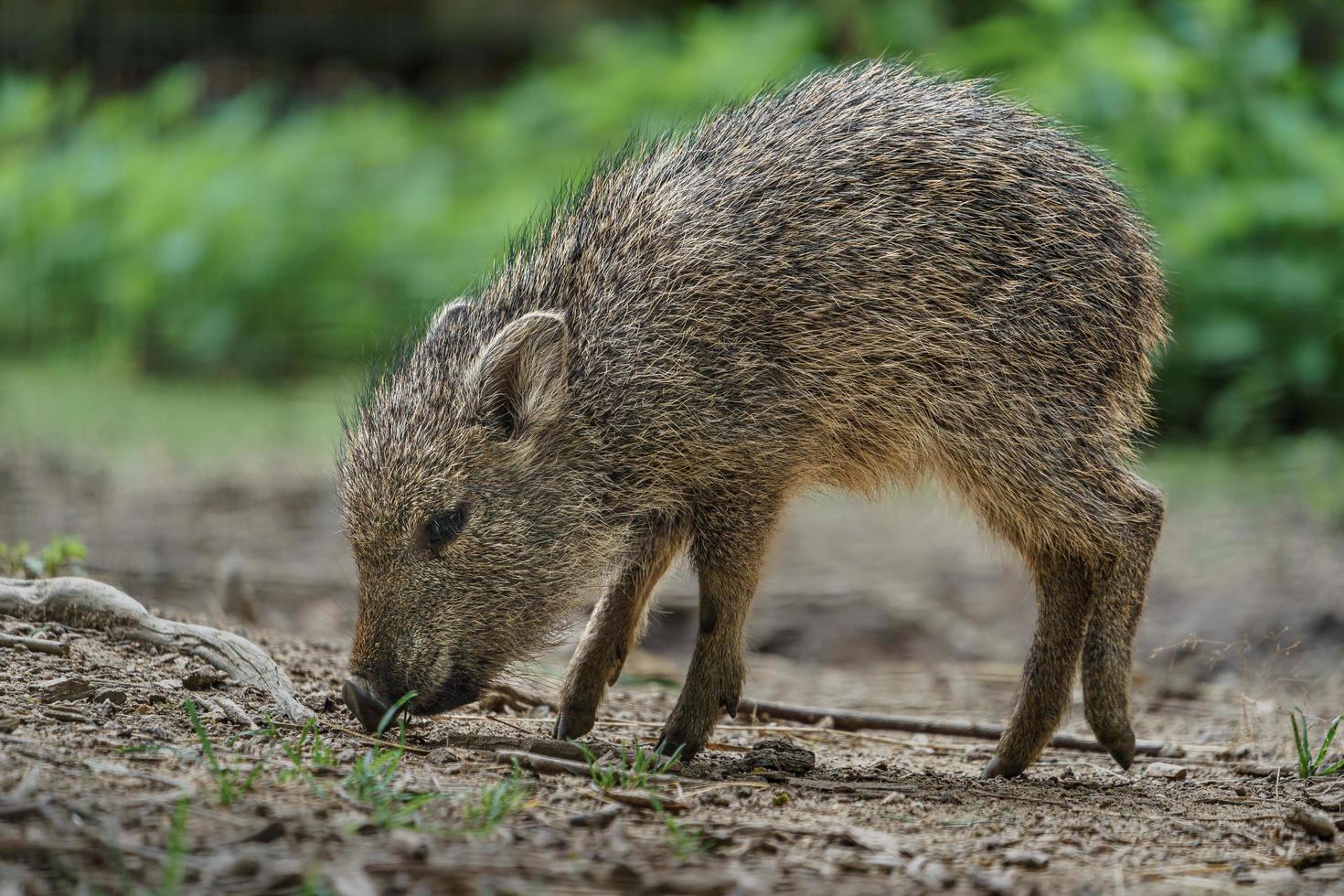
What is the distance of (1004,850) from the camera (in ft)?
11.6

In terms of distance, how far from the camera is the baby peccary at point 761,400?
15.3ft

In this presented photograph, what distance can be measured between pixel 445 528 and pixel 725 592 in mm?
939

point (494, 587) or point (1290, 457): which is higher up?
point (1290, 457)

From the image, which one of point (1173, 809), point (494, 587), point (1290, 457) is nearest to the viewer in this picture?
point (1173, 809)

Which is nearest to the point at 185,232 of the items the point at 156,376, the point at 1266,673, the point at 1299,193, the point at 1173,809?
the point at 156,376

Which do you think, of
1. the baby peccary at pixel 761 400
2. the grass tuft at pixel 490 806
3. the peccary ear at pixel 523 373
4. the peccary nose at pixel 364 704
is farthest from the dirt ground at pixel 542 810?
the peccary ear at pixel 523 373

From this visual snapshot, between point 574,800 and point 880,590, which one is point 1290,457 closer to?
point 880,590

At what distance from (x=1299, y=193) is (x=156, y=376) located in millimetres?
9765

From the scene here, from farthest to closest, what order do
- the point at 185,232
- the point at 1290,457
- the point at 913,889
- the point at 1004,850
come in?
1. the point at 185,232
2. the point at 1290,457
3. the point at 1004,850
4. the point at 913,889

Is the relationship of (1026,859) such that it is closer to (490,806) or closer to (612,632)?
(490,806)

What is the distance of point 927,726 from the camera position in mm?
5387

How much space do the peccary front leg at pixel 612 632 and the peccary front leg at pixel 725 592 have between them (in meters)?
0.26

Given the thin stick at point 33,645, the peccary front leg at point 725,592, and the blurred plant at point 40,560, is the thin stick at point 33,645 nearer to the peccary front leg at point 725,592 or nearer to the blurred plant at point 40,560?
the blurred plant at point 40,560

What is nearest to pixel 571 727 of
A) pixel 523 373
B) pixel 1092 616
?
pixel 523 373
